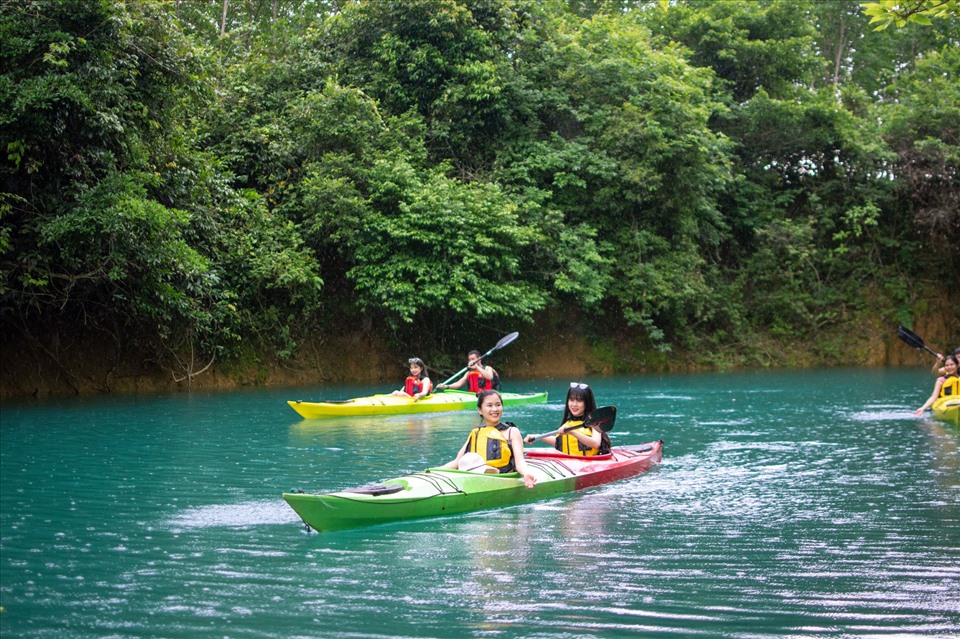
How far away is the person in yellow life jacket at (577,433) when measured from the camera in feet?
28.5

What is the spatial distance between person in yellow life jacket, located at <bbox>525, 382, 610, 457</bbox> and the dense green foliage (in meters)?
7.03

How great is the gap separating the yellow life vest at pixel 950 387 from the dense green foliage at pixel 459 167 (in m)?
8.34

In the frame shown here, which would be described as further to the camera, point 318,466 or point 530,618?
point 318,466

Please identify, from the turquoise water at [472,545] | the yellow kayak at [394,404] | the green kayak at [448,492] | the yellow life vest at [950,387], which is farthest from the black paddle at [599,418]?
the yellow life vest at [950,387]

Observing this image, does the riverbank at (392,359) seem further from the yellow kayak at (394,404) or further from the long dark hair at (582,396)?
the long dark hair at (582,396)

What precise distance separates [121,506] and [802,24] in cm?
2377

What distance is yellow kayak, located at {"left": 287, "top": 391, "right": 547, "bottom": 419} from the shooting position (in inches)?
525

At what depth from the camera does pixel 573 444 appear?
8766 mm

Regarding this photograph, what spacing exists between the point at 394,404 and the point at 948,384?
305 inches

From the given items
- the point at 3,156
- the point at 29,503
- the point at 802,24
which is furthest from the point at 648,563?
the point at 802,24

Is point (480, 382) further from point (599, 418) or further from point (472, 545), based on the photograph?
point (472, 545)

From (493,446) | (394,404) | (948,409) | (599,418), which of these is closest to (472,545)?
(493,446)

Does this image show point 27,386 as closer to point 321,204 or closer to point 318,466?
point 321,204

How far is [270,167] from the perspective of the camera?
20047 mm
